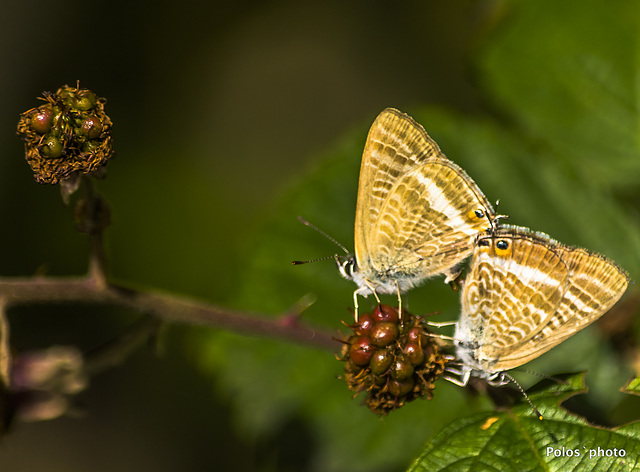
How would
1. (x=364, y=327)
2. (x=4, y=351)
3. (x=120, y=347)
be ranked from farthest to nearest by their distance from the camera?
(x=120, y=347)
(x=4, y=351)
(x=364, y=327)

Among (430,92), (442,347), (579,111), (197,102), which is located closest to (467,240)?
(442,347)

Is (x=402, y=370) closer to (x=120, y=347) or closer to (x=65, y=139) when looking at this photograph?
(x=120, y=347)

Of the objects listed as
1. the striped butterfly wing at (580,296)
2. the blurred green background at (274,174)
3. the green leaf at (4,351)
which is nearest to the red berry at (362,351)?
the striped butterfly wing at (580,296)

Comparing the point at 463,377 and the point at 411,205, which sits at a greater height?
the point at 411,205

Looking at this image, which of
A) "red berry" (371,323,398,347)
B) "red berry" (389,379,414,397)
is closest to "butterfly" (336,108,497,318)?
"red berry" (371,323,398,347)

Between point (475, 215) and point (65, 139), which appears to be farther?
point (475, 215)

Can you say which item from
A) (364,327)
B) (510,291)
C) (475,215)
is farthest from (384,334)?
(475,215)

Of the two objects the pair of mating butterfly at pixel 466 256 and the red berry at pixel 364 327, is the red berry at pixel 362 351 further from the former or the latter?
the pair of mating butterfly at pixel 466 256
